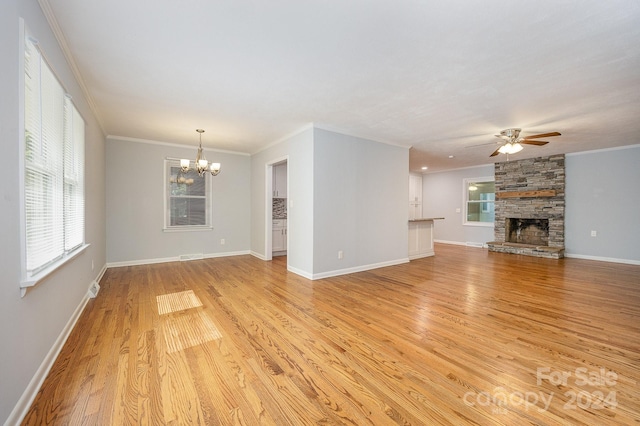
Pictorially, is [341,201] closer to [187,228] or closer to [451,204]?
[187,228]

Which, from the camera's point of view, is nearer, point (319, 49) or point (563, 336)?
point (319, 49)

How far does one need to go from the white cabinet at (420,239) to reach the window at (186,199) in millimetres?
4693

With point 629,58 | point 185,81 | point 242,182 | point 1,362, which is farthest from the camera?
point 242,182

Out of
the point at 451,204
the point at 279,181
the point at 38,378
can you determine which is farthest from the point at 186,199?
the point at 451,204

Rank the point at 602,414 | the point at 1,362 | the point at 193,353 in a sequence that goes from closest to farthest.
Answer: the point at 1,362 < the point at 602,414 < the point at 193,353

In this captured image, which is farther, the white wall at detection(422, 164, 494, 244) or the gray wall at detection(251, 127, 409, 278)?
the white wall at detection(422, 164, 494, 244)

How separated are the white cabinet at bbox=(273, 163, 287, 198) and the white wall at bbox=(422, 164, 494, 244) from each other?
5.48 m

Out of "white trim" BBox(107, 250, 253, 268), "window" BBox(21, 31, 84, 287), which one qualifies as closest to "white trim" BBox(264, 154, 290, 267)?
"white trim" BBox(107, 250, 253, 268)

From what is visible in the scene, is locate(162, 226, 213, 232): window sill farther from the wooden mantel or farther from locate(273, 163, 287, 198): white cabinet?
the wooden mantel

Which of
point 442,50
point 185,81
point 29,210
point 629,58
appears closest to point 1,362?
point 29,210

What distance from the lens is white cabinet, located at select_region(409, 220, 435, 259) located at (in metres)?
6.17

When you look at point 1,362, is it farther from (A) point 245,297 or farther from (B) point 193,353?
(A) point 245,297

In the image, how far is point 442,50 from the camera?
229cm

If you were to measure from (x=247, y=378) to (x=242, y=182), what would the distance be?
17.3 feet
